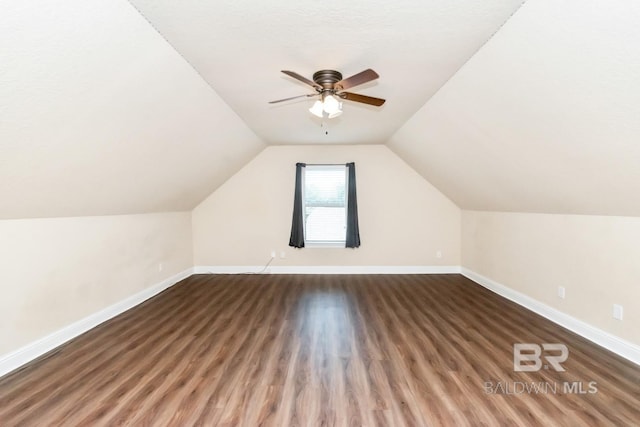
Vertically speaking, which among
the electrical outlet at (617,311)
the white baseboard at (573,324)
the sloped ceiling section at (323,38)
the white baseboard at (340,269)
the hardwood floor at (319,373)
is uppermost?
the sloped ceiling section at (323,38)

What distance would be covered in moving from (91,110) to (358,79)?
6.15 ft

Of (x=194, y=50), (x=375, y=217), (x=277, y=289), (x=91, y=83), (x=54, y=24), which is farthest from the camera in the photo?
(x=375, y=217)

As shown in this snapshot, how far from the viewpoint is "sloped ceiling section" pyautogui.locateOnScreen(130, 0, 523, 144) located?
5.67 ft

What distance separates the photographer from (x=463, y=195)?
16.2ft

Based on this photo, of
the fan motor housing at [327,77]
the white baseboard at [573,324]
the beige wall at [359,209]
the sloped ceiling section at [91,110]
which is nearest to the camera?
the sloped ceiling section at [91,110]

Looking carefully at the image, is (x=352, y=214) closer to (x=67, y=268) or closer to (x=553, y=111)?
(x=553, y=111)

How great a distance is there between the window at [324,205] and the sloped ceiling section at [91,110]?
2.38 meters

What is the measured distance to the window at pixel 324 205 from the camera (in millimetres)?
5844

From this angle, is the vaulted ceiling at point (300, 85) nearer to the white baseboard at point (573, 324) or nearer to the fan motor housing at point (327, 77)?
the fan motor housing at point (327, 77)

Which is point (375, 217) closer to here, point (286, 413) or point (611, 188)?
point (611, 188)

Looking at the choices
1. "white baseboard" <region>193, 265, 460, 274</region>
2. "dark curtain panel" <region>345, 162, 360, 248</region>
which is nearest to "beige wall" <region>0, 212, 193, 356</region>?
"white baseboard" <region>193, 265, 460, 274</region>

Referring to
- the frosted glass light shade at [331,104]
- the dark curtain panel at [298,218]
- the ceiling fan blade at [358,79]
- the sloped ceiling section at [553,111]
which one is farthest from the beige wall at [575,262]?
the dark curtain panel at [298,218]

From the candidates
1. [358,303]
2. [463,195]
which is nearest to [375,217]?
[463,195]

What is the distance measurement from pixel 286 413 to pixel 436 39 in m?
2.69
